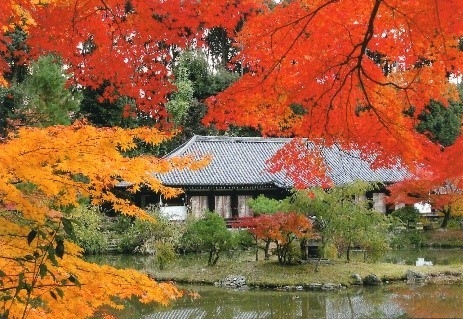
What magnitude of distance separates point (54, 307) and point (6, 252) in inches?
32.9

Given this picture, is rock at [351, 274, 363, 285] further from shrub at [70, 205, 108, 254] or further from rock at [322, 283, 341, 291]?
shrub at [70, 205, 108, 254]

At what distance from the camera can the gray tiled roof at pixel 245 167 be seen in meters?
23.9

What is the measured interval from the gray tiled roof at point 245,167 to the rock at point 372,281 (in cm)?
992

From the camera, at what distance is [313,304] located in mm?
11805

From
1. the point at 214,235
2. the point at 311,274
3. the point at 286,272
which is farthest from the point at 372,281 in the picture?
the point at 214,235

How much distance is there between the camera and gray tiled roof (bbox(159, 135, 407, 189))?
942 inches

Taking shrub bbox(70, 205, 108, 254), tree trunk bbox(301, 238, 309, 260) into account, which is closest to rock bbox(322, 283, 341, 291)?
tree trunk bbox(301, 238, 309, 260)

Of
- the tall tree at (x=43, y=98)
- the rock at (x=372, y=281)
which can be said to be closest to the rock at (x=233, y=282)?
the rock at (x=372, y=281)

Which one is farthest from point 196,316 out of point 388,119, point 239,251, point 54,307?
point 239,251

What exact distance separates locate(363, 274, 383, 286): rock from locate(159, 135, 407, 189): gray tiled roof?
9917mm

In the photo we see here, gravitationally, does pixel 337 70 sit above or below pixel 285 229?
above

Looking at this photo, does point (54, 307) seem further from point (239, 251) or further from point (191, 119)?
point (191, 119)

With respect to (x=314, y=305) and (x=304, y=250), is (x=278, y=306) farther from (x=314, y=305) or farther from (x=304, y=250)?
(x=304, y=250)

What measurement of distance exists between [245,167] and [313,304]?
14392 mm
